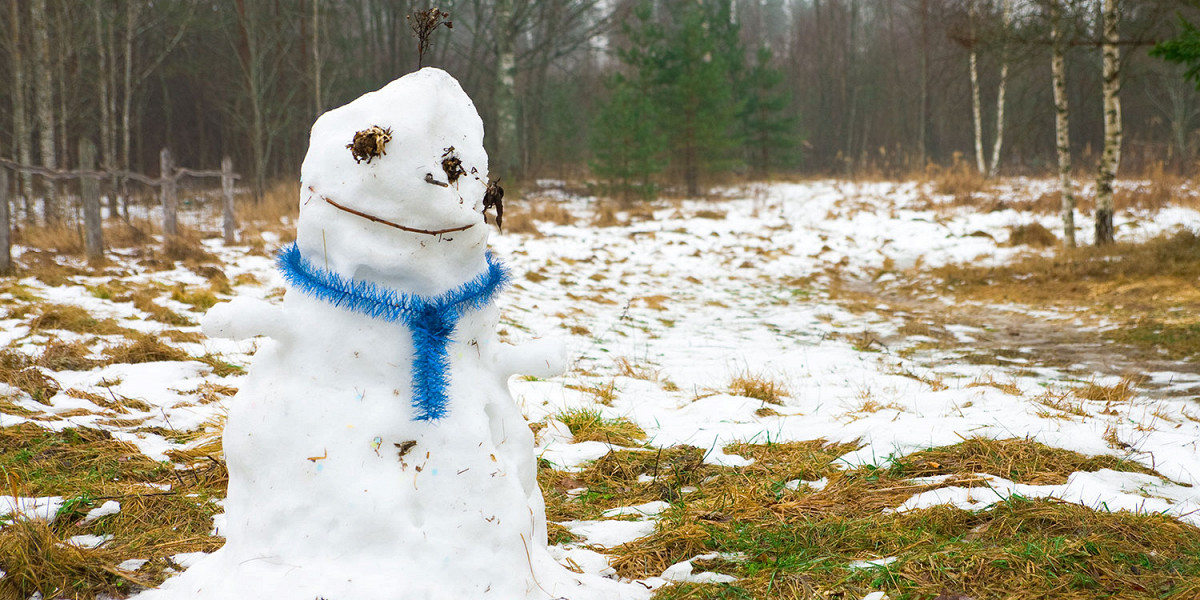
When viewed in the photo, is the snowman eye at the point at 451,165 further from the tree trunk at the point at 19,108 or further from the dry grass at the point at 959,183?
the dry grass at the point at 959,183

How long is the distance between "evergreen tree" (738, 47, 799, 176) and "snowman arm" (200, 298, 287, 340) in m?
19.6

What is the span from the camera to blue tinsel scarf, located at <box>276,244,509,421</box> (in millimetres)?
1700

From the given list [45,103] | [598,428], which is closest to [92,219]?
[45,103]

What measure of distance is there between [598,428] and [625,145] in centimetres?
1274

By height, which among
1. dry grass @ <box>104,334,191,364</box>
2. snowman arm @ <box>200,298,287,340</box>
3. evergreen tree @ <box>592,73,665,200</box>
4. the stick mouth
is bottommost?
dry grass @ <box>104,334,191,364</box>

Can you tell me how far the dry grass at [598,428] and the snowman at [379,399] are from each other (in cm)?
157

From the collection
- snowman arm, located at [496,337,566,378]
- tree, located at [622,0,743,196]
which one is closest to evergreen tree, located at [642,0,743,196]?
tree, located at [622,0,743,196]

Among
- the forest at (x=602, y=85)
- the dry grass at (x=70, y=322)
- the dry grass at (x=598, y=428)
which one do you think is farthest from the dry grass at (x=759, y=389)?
the forest at (x=602, y=85)

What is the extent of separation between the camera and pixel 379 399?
67.0 inches

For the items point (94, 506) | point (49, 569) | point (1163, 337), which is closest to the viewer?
point (49, 569)

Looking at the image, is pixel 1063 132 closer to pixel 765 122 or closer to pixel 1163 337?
pixel 1163 337

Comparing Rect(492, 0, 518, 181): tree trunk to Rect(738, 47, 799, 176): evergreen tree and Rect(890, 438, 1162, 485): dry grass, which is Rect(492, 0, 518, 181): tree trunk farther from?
Rect(890, 438, 1162, 485): dry grass

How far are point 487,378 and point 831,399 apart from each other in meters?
2.87

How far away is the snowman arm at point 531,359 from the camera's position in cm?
196
